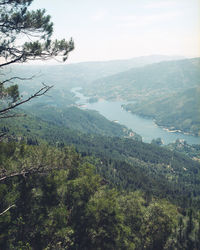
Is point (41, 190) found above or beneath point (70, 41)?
beneath

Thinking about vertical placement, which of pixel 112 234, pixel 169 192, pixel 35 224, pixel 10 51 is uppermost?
pixel 10 51

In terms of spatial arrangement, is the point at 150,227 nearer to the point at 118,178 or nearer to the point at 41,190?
the point at 41,190

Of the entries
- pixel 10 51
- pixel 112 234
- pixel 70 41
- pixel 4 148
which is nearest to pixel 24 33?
pixel 10 51

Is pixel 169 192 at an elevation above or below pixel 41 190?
below

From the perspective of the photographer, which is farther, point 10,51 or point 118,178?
point 118,178

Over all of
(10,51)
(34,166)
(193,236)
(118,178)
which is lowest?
(118,178)

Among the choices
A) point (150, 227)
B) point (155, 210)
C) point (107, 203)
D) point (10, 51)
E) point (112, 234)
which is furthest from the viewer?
point (155, 210)

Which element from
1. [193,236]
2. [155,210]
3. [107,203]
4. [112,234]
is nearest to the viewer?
[193,236]

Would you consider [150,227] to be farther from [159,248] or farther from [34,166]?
[34,166]

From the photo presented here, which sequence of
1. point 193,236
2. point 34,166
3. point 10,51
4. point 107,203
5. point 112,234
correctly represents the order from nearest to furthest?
point 10,51, point 34,166, point 193,236, point 112,234, point 107,203

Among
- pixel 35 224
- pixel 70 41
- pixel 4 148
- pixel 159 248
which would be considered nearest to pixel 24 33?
pixel 70 41
